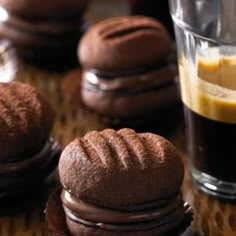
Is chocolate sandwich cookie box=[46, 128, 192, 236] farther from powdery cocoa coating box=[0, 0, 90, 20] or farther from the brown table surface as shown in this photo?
powdery cocoa coating box=[0, 0, 90, 20]

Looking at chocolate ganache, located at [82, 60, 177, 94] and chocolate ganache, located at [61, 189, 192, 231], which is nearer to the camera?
→ chocolate ganache, located at [61, 189, 192, 231]

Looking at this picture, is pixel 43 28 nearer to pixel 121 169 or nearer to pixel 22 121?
pixel 22 121

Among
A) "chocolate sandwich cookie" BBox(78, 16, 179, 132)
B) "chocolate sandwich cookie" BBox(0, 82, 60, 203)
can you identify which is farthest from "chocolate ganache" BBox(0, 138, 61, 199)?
"chocolate sandwich cookie" BBox(78, 16, 179, 132)

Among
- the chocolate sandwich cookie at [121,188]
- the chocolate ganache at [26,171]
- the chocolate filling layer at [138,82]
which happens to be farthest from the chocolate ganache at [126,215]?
the chocolate filling layer at [138,82]

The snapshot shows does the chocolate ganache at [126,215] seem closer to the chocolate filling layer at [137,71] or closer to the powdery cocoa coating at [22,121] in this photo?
the powdery cocoa coating at [22,121]

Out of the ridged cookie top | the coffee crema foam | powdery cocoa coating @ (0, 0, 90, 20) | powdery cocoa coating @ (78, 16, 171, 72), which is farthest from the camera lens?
powdery cocoa coating @ (0, 0, 90, 20)

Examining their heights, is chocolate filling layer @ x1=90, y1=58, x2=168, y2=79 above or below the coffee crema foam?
below

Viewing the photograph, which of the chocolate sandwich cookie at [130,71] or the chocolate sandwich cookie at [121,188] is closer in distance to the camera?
the chocolate sandwich cookie at [121,188]
